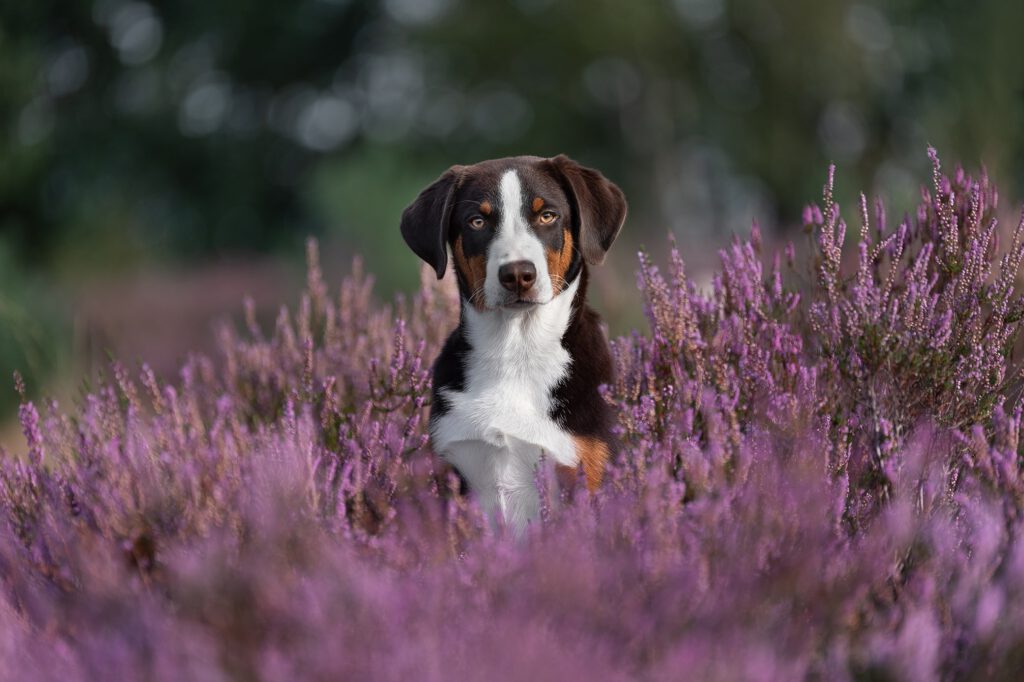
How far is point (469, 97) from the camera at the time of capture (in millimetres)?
28344

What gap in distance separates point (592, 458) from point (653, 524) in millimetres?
976

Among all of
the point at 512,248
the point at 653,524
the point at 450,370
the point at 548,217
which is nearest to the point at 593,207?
the point at 548,217

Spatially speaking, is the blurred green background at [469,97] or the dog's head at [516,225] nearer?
the dog's head at [516,225]

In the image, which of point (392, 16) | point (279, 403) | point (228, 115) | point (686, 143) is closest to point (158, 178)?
point (228, 115)

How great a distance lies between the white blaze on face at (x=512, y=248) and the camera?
11.3ft

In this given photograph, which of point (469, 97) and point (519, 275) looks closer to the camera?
point (519, 275)

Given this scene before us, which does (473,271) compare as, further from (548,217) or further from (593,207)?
(593,207)

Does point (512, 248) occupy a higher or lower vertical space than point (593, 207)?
lower

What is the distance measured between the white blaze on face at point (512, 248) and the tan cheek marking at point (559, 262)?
0.04 m

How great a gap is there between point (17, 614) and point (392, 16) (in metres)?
25.4

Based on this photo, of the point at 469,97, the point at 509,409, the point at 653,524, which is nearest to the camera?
the point at 653,524

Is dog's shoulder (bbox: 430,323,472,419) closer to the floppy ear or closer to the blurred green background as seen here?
the floppy ear

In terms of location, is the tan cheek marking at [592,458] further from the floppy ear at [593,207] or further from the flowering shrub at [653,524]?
the floppy ear at [593,207]

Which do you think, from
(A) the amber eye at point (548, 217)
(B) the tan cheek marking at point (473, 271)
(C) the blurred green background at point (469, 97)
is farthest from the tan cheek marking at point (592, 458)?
(C) the blurred green background at point (469, 97)
